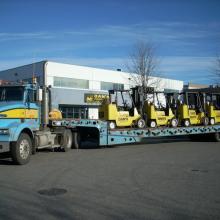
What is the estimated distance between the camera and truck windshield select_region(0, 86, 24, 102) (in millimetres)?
14367

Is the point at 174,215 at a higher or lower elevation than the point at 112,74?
lower

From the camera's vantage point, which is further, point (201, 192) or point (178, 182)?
point (178, 182)

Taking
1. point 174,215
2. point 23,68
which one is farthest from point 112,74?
point 174,215

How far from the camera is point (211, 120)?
79.4ft

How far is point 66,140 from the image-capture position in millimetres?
17875

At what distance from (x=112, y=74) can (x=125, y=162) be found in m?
34.8

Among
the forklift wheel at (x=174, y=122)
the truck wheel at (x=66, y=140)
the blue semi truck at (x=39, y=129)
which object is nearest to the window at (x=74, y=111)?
the forklift wheel at (x=174, y=122)

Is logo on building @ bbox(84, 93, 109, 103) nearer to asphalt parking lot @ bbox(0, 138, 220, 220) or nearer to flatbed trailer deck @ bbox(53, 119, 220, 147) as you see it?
flatbed trailer deck @ bbox(53, 119, 220, 147)

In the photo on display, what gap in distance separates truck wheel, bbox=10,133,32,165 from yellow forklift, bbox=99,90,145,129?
615 centimetres

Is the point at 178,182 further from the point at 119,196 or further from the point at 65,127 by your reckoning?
the point at 65,127

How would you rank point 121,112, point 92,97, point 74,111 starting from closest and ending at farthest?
1. point 121,112
2. point 74,111
3. point 92,97

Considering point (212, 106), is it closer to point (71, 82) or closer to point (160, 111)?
point (160, 111)

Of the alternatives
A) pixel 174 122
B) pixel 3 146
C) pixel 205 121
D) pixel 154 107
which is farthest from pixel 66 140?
pixel 205 121

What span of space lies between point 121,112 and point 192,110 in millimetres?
5848
